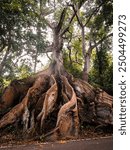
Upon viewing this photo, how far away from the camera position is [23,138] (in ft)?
9.37

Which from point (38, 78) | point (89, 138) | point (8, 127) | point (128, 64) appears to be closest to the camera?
point (128, 64)

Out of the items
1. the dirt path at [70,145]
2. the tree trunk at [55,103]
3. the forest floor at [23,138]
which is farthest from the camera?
the tree trunk at [55,103]

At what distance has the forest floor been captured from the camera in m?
2.79

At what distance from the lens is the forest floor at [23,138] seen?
2.79 m

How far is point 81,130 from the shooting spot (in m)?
3.01

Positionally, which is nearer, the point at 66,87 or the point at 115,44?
the point at 115,44

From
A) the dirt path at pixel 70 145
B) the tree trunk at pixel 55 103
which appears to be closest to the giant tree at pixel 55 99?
the tree trunk at pixel 55 103

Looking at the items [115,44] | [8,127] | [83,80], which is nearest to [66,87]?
[83,80]

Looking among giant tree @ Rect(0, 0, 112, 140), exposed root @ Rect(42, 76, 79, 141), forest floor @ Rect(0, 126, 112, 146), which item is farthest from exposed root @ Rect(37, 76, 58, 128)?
forest floor @ Rect(0, 126, 112, 146)

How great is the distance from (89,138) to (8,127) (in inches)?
35.8

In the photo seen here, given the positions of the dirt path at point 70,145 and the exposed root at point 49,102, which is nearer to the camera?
the dirt path at point 70,145

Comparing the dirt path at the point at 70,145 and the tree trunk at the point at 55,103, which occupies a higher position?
the tree trunk at the point at 55,103

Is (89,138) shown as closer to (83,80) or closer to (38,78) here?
(83,80)

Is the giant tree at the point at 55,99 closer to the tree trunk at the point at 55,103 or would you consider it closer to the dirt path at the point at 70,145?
the tree trunk at the point at 55,103
